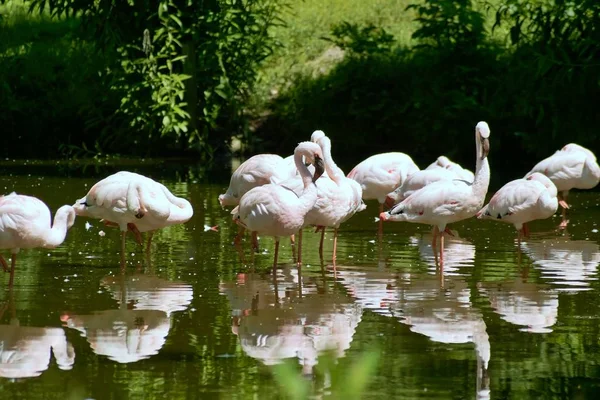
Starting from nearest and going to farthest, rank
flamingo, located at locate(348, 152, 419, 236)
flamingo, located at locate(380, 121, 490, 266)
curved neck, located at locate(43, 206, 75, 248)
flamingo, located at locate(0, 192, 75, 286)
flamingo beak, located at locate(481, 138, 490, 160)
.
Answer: flamingo, located at locate(0, 192, 75, 286) → curved neck, located at locate(43, 206, 75, 248) → flamingo, located at locate(380, 121, 490, 266) → flamingo beak, located at locate(481, 138, 490, 160) → flamingo, located at locate(348, 152, 419, 236)

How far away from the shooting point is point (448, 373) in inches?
239

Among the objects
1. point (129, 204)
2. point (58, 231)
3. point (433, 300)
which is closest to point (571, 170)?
point (433, 300)

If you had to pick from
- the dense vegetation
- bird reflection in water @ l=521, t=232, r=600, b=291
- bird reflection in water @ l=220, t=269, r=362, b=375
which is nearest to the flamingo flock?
bird reflection in water @ l=521, t=232, r=600, b=291

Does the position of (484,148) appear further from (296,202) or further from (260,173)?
(260,173)

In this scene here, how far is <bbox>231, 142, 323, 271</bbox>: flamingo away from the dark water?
426 millimetres

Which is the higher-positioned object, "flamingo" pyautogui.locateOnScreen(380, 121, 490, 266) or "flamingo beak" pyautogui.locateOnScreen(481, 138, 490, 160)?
"flamingo beak" pyautogui.locateOnScreen(481, 138, 490, 160)

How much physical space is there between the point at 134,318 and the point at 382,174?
485cm

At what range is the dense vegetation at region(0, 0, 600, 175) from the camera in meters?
16.7

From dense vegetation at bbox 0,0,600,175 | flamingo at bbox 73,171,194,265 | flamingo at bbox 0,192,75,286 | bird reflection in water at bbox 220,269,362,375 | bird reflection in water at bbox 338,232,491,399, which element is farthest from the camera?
dense vegetation at bbox 0,0,600,175

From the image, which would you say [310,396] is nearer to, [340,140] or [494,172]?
[494,172]

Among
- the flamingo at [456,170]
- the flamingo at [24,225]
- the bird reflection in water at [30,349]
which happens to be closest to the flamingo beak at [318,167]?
the flamingo at [24,225]

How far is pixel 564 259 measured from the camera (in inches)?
388

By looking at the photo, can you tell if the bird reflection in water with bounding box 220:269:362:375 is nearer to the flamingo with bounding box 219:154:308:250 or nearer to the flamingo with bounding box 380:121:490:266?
the flamingo with bounding box 380:121:490:266

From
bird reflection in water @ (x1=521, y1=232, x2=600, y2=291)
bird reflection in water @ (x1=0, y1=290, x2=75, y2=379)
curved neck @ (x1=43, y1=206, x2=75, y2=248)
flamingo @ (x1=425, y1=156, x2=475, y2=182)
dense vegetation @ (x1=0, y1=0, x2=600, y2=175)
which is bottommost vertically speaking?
bird reflection in water @ (x1=0, y1=290, x2=75, y2=379)
